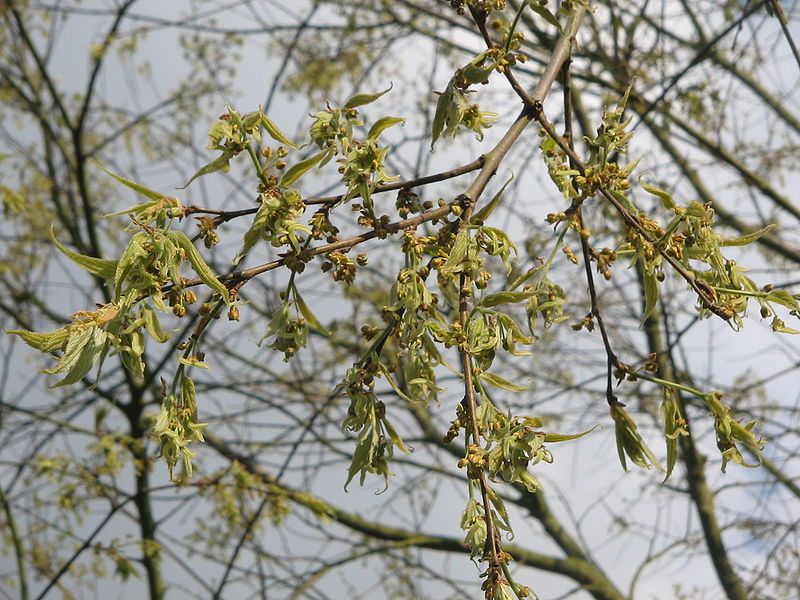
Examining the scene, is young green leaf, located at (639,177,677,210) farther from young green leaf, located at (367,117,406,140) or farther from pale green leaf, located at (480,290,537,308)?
young green leaf, located at (367,117,406,140)

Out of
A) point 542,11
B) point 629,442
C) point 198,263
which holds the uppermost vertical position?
point 542,11

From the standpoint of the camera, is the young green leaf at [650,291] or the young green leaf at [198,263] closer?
the young green leaf at [198,263]

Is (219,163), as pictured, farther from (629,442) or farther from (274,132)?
(629,442)

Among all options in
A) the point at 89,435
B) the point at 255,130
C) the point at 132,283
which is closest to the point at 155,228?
the point at 132,283

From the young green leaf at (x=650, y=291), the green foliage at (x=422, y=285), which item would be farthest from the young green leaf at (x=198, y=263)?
the young green leaf at (x=650, y=291)

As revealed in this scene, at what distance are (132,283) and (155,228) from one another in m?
0.09

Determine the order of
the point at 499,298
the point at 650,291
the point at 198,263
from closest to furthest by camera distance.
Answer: the point at 198,263 < the point at 499,298 < the point at 650,291

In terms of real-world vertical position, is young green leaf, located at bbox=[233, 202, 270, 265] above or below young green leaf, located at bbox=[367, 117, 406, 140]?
below

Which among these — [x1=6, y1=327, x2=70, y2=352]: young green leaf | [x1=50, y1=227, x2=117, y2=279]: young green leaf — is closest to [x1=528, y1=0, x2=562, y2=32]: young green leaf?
[x1=50, y1=227, x2=117, y2=279]: young green leaf

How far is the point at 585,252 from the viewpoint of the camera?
5.00 ft

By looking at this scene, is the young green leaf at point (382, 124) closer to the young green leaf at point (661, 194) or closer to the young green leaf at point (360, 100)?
the young green leaf at point (360, 100)

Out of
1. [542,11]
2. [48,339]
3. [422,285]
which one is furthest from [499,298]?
[48,339]

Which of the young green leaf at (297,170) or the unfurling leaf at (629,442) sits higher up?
the young green leaf at (297,170)

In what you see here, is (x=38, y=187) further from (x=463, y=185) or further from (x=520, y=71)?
(x=520, y=71)
